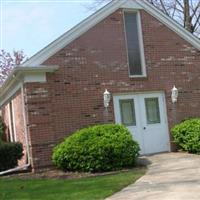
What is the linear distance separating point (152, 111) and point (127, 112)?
3.17 feet

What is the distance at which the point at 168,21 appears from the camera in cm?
1806

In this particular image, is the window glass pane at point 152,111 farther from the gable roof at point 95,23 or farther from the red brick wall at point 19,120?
the red brick wall at point 19,120

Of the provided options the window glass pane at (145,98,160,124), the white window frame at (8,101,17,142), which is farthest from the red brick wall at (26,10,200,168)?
the white window frame at (8,101,17,142)

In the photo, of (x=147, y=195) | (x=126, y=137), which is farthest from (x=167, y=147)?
(x=147, y=195)

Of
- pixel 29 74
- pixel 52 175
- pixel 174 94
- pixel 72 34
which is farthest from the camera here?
pixel 174 94

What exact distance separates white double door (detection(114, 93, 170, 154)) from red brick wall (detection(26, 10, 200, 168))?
27cm

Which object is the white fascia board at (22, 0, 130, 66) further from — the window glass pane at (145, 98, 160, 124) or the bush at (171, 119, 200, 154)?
the bush at (171, 119, 200, 154)

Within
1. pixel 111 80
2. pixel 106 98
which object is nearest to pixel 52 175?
pixel 106 98

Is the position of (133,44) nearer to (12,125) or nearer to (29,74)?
(29,74)

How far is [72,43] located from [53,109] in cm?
234

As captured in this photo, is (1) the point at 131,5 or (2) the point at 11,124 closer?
(1) the point at 131,5

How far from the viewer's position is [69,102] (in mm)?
16000

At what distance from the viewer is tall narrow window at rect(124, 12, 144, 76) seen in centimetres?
1733

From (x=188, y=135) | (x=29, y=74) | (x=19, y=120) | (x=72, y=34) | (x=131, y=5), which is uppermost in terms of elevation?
(x=131, y=5)
